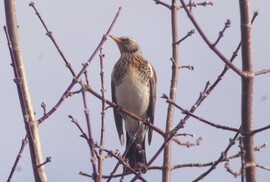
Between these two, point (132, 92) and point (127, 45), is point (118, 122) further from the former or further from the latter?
point (127, 45)

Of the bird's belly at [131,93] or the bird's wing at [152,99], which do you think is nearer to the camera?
the bird's belly at [131,93]

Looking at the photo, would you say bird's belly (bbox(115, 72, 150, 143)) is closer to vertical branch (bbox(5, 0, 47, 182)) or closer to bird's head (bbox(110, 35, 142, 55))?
bird's head (bbox(110, 35, 142, 55))

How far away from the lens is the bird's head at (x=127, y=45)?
26.7ft

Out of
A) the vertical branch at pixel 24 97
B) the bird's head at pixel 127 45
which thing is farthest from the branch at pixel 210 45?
the bird's head at pixel 127 45

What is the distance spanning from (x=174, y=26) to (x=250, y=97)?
1972mm

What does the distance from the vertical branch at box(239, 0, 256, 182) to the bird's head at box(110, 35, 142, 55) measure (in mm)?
5420

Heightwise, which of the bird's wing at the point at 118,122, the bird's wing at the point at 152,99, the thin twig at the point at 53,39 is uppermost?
the bird's wing at the point at 152,99

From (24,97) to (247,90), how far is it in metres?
1.07

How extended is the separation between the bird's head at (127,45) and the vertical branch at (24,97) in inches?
201

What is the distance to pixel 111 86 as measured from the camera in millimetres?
7648

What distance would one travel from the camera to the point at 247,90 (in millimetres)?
2748

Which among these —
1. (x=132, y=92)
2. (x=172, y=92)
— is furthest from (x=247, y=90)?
(x=132, y=92)

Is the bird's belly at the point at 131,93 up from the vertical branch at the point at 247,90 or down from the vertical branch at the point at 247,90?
up

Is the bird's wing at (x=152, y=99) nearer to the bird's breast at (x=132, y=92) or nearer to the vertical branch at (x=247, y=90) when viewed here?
the bird's breast at (x=132, y=92)
